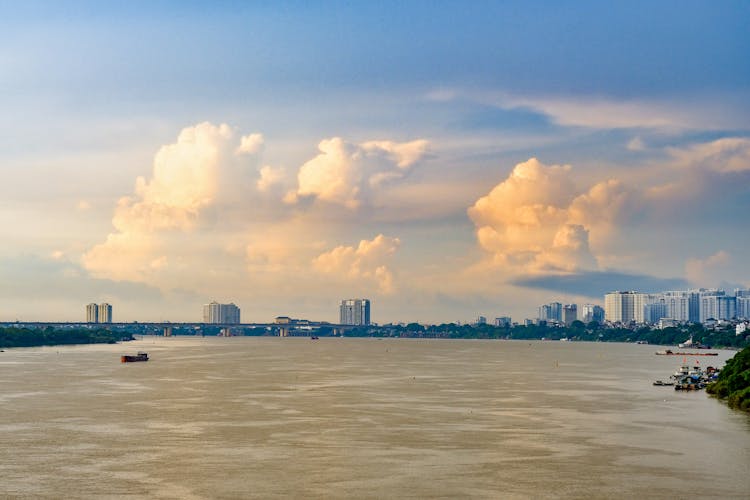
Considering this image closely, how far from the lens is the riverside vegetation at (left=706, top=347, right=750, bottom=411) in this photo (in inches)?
3115

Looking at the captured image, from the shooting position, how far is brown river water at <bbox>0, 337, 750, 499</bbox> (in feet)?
151

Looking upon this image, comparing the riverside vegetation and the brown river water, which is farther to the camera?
the riverside vegetation

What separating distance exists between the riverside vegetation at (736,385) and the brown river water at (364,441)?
175 centimetres

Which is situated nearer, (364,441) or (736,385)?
(364,441)

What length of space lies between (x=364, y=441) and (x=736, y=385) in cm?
4381

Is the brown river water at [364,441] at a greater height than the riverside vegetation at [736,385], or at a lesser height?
lesser

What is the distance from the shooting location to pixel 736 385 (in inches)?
3383

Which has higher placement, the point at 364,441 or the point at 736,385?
the point at 736,385

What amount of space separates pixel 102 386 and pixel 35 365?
153 feet

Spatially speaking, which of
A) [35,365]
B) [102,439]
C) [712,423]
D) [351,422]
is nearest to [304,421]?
[351,422]

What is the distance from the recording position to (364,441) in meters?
59.2

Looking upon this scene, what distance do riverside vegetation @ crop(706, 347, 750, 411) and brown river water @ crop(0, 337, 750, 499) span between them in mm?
1750

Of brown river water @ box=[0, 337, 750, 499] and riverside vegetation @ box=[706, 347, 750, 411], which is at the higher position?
riverside vegetation @ box=[706, 347, 750, 411]

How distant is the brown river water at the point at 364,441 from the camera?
45.9 meters
